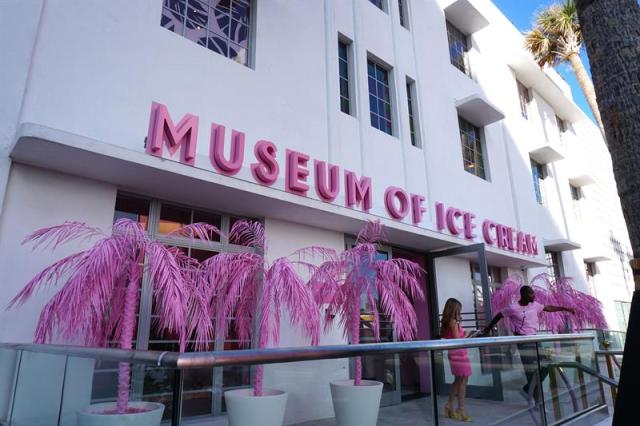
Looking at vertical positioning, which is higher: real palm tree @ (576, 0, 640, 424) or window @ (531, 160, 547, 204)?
window @ (531, 160, 547, 204)

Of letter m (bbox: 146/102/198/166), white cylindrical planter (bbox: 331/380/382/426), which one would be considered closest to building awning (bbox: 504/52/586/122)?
letter m (bbox: 146/102/198/166)

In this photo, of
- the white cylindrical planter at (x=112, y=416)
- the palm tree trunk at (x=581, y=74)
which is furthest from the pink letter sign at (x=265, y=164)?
the palm tree trunk at (x=581, y=74)

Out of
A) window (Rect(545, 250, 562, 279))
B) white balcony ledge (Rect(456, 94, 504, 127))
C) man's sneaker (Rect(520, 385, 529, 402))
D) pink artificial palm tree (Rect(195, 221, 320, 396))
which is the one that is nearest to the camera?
man's sneaker (Rect(520, 385, 529, 402))

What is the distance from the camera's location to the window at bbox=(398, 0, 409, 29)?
11852mm

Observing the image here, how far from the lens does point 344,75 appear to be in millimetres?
9539

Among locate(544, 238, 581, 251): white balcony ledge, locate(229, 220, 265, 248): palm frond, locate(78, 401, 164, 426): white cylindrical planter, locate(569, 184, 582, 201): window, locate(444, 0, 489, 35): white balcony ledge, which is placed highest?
locate(444, 0, 489, 35): white balcony ledge

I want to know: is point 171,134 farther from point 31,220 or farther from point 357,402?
point 357,402

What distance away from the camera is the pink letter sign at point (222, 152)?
625cm

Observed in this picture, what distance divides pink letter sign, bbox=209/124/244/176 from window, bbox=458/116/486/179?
26.0 feet

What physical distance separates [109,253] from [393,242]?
6271 millimetres

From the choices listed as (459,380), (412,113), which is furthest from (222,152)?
(412,113)

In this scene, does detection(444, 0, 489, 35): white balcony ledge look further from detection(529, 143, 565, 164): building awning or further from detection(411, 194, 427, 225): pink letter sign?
detection(411, 194, 427, 225): pink letter sign

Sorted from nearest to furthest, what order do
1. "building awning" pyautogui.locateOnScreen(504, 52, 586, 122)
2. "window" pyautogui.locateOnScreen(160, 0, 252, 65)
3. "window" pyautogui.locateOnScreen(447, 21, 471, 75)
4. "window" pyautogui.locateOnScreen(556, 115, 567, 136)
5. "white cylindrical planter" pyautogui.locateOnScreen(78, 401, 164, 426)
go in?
"white cylindrical planter" pyautogui.locateOnScreen(78, 401, 164, 426) < "window" pyautogui.locateOnScreen(160, 0, 252, 65) < "window" pyautogui.locateOnScreen(447, 21, 471, 75) < "building awning" pyautogui.locateOnScreen(504, 52, 586, 122) < "window" pyautogui.locateOnScreen(556, 115, 567, 136)

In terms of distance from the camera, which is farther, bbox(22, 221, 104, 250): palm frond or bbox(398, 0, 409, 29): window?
bbox(398, 0, 409, 29): window
